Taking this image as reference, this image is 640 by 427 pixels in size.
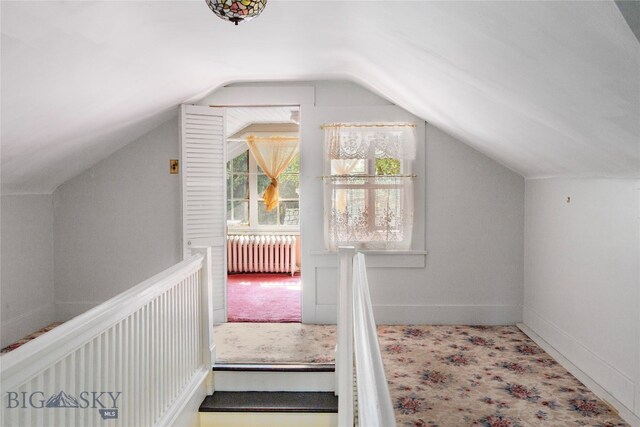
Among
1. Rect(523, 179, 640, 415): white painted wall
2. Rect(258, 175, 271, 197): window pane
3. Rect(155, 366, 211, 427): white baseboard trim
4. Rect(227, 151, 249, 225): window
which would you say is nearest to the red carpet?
Rect(227, 151, 249, 225): window

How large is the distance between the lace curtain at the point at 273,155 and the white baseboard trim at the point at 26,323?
3380 mm

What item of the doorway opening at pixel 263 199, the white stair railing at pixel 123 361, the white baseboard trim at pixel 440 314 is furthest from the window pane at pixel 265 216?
the white stair railing at pixel 123 361

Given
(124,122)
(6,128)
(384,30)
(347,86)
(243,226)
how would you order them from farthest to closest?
1. (243,226)
2. (347,86)
3. (124,122)
4. (6,128)
5. (384,30)

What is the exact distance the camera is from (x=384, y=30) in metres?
2.67

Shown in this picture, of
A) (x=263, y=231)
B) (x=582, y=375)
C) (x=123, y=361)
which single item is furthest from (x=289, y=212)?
(x=123, y=361)

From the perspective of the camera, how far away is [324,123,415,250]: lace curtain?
15.7 feet

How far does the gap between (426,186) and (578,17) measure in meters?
3.30

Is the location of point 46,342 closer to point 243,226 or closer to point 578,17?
point 578,17

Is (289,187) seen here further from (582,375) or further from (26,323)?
(582,375)

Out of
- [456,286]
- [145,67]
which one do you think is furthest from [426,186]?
[145,67]

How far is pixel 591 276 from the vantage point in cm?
343

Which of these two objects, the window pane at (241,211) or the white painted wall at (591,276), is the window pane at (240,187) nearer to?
the window pane at (241,211)

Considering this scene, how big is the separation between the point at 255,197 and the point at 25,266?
3.59 m

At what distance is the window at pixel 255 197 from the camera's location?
7.54m
